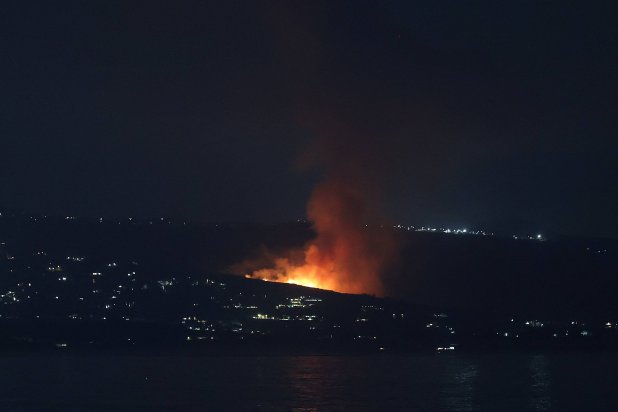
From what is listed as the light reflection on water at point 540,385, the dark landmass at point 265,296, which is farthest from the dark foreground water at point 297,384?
the dark landmass at point 265,296

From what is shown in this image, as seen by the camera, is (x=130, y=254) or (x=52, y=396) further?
(x=130, y=254)

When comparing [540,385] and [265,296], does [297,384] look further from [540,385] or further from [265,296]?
[265,296]

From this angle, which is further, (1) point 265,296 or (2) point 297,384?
(1) point 265,296

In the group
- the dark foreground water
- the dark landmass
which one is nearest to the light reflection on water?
the dark foreground water

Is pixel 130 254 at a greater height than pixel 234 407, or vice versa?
pixel 130 254

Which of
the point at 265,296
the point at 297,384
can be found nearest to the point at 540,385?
the point at 297,384

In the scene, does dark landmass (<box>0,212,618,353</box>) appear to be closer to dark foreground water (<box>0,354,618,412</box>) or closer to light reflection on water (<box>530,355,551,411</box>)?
dark foreground water (<box>0,354,618,412</box>)

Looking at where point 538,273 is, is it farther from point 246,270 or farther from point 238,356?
point 238,356

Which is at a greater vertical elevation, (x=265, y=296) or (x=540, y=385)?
(x=265, y=296)

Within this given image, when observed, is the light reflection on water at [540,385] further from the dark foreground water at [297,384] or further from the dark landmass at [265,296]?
the dark landmass at [265,296]

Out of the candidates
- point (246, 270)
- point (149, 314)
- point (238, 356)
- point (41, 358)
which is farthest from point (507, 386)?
point (246, 270)
